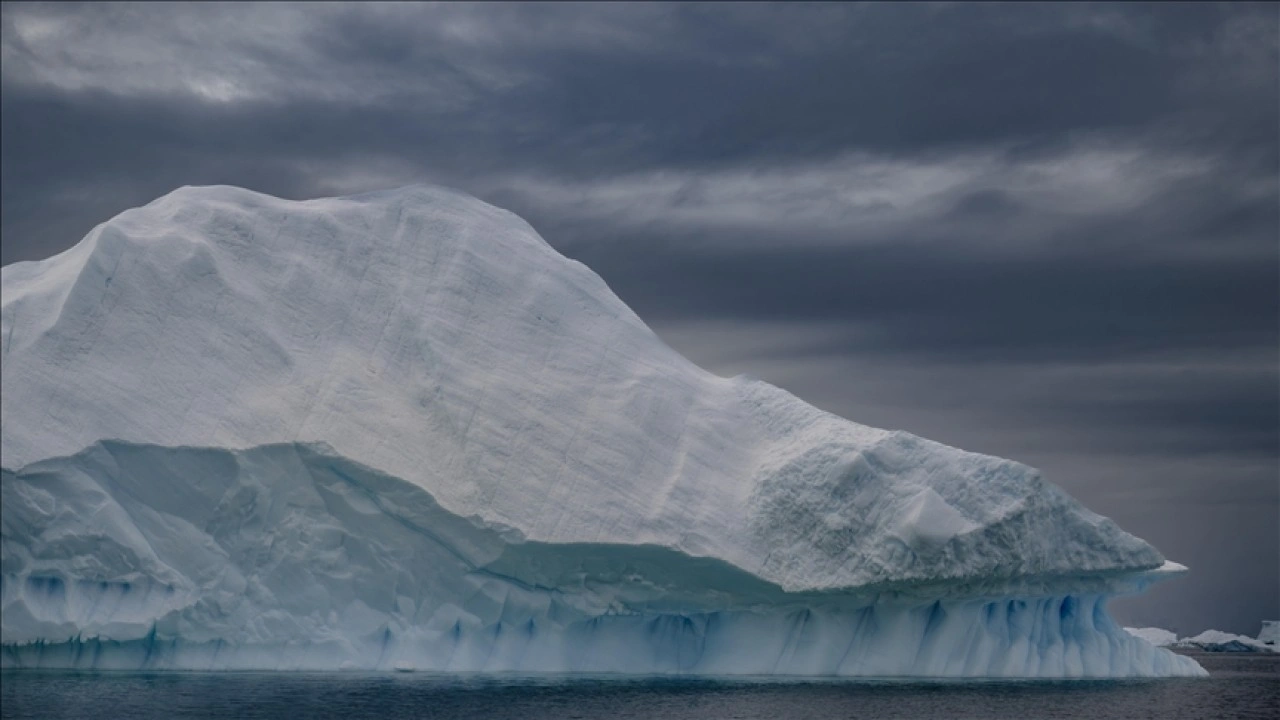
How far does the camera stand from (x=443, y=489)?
27750mm

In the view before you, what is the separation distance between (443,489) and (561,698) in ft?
17.4

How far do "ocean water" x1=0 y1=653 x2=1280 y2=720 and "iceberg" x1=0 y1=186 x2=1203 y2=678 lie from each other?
42.8 inches

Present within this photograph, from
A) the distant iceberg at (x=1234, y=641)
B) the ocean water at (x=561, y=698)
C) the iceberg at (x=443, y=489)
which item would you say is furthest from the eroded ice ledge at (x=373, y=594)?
the distant iceberg at (x=1234, y=641)

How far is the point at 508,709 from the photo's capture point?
74.3 ft

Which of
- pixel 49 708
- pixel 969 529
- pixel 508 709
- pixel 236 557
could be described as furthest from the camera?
pixel 969 529

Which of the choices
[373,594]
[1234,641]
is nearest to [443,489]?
[373,594]

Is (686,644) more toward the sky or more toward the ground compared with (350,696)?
more toward the sky

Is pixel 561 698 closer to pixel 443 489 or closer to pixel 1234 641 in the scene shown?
pixel 443 489

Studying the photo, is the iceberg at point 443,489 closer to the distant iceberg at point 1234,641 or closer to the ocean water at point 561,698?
the ocean water at point 561,698

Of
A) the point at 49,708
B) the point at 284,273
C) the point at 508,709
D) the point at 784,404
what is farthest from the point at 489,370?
the point at 49,708

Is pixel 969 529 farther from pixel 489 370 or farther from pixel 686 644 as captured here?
pixel 489 370

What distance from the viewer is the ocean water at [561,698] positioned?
70.3ft

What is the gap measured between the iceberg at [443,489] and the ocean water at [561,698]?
1.09 meters

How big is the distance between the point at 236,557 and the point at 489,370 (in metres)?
6.61
